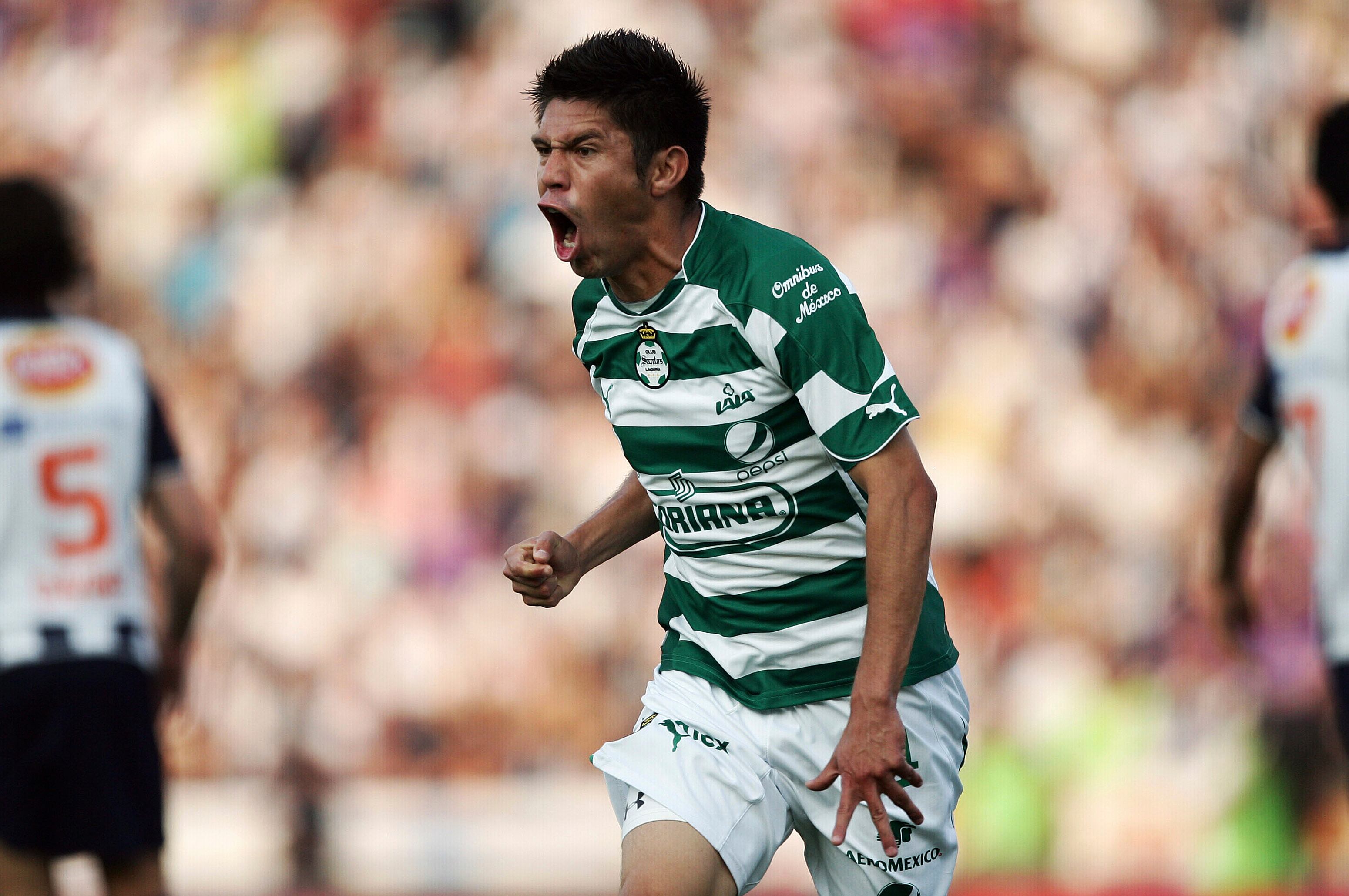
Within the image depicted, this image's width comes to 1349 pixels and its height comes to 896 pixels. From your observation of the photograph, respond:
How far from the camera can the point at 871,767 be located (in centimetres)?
238

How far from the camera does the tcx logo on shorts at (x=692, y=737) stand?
2752 millimetres

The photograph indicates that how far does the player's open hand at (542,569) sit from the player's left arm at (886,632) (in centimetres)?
58

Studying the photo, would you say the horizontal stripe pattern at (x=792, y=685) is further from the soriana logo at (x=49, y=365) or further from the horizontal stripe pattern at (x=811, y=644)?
the soriana logo at (x=49, y=365)

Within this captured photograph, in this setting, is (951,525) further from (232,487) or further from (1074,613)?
(232,487)

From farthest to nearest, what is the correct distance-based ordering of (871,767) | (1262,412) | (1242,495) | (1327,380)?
(1242,495)
(1262,412)
(1327,380)
(871,767)

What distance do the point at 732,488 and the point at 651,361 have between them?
271mm

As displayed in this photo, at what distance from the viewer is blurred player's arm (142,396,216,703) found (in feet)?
12.1

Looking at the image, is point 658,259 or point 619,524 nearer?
point 658,259

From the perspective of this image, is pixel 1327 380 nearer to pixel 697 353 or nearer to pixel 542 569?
pixel 697 353

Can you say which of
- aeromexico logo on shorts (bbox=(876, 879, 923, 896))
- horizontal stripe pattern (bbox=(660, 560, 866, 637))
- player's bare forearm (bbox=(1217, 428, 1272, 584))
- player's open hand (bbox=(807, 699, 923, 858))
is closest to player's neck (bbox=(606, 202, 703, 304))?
horizontal stripe pattern (bbox=(660, 560, 866, 637))

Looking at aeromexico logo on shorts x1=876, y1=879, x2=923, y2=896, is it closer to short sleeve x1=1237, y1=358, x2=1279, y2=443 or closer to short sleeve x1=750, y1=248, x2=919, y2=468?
short sleeve x1=750, y1=248, x2=919, y2=468

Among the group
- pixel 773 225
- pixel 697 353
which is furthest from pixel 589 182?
pixel 773 225

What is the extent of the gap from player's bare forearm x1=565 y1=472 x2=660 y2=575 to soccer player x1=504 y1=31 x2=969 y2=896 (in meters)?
0.15

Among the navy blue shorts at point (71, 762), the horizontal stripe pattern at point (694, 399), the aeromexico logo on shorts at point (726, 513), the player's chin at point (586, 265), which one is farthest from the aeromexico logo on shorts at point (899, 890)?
the navy blue shorts at point (71, 762)
